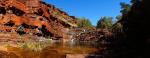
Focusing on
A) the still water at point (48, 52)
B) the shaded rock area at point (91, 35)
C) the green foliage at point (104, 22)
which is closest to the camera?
the still water at point (48, 52)

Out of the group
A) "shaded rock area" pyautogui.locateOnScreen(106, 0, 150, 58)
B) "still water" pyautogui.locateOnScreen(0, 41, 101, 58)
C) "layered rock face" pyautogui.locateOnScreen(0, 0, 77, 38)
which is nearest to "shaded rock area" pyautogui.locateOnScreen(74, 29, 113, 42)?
"layered rock face" pyautogui.locateOnScreen(0, 0, 77, 38)

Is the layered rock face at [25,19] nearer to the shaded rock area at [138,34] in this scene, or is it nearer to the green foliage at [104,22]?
the shaded rock area at [138,34]

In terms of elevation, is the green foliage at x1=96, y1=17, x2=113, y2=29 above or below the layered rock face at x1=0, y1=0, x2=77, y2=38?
above

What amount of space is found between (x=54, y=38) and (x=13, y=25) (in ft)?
61.8

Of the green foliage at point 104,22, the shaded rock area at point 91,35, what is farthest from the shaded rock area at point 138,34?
the green foliage at point 104,22

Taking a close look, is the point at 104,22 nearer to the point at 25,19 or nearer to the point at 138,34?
the point at 25,19

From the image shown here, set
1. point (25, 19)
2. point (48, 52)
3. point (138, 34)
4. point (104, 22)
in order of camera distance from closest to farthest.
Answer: point (138, 34), point (48, 52), point (25, 19), point (104, 22)

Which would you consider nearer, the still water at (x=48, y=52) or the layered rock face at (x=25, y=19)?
the still water at (x=48, y=52)

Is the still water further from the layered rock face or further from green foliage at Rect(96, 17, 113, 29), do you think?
green foliage at Rect(96, 17, 113, 29)

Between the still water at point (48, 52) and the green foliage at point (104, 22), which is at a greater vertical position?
the green foliage at point (104, 22)

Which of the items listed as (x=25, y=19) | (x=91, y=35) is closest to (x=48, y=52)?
(x=25, y=19)

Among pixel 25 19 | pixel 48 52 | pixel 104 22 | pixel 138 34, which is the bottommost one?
pixel 48 52

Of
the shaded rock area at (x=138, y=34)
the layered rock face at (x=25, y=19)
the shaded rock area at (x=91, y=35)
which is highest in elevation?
the layered rock face at (x=25, y=19)

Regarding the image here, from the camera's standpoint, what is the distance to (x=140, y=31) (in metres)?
14.7
